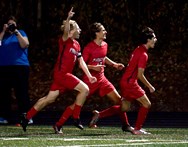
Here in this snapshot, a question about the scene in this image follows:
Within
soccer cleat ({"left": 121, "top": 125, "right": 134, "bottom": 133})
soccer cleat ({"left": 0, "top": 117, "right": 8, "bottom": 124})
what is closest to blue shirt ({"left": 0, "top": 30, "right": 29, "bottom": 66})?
soccer cleat ({"left": 0, "top": 117, "right": 8, "bottom": 124})

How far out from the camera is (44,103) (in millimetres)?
16219

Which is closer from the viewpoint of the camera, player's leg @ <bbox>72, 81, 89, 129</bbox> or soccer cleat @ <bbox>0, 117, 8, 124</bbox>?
player's leg @ <bbox>72, 81, 89, 129</bbox>

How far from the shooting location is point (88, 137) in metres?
14.6

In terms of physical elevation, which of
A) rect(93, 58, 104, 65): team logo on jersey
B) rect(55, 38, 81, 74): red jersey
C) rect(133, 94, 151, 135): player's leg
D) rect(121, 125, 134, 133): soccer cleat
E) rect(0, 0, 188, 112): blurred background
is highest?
rect(55, 38, 81, 74): red jersey

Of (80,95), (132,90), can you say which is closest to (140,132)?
(132,90)

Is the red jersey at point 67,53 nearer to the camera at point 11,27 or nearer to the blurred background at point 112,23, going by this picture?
the camera at point 11,27

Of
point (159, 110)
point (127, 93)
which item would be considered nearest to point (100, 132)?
point (127, 93)

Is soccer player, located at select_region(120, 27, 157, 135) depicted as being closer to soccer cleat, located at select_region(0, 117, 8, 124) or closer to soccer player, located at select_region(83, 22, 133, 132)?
soccer player, located at select_region(83, 22, 133, 132)

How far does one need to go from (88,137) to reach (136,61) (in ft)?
7.63

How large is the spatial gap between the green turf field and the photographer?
131cm

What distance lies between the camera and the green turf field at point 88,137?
43.2 feet

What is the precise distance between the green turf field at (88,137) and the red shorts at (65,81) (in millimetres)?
751

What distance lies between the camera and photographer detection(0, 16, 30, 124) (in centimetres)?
1797

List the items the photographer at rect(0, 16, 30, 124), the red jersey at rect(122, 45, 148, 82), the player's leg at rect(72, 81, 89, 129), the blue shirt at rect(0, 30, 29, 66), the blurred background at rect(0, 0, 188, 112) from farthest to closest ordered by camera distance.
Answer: the blurred background at rect(0, 0, 188, 112), the blue shirt at rect(0, 30, 29, 66), the photographer at rect(0, 16, 30, 124), the red jersey at rect(122, 45, 148, 82), the player's leg at rect(72, 81, 89, 129)
